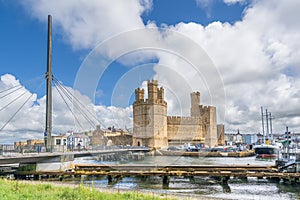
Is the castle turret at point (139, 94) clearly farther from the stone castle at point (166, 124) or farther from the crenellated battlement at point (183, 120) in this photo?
the crenellated battlement at point (183, 120)

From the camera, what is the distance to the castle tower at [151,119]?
303 feet

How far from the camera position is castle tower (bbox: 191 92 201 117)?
115 meters

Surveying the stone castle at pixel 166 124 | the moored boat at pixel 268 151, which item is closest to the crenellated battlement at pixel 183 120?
the stone castle at pixel 166 124

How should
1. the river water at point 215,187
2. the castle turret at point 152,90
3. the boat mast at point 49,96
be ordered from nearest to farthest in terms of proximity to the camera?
the river water at point 215,187 → the boat mast at point 49,96 → the castle turret at point 152,90

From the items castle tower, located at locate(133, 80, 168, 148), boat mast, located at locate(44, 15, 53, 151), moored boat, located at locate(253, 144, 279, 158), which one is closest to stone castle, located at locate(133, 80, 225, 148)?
castle tower, located at locate(133, 80, 168, 148)

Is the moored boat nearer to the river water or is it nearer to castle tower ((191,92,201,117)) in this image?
the river water

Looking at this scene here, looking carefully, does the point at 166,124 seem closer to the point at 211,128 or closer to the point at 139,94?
the point at 139,94

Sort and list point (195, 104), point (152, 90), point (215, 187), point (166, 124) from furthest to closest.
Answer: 1. point (195, 104)
2. point (166, 124)
3. point (152, 90)
4. point (215, 187)

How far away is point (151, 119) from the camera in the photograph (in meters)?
94.7

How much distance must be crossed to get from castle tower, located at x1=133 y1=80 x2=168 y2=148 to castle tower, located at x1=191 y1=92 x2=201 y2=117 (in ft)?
59.6

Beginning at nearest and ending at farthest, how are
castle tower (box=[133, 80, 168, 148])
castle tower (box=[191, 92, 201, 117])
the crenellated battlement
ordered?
1. castle tower (box=[133, 80, 168, 148])
2. the crenellated battlement
3. castle tower (box=[191, 92, 201, 117])

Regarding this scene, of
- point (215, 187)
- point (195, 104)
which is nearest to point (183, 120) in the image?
point (195, 104)

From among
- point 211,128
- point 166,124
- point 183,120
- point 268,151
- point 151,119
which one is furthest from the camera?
→ point 211,128

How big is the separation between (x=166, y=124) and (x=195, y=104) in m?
23.2
